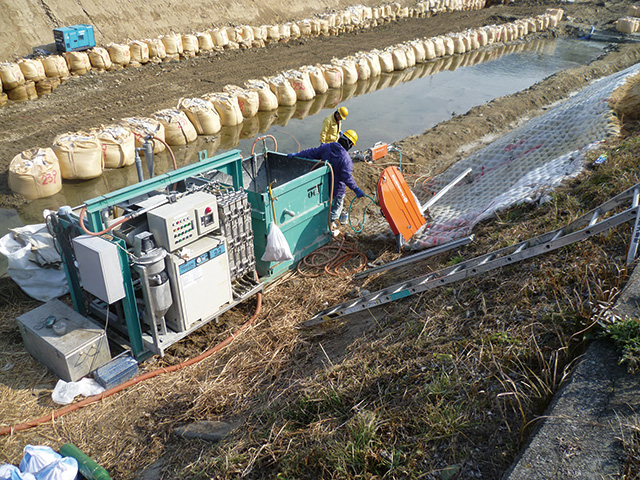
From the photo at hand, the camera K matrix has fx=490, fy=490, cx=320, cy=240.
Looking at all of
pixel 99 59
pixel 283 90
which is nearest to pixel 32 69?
pixel 99 59

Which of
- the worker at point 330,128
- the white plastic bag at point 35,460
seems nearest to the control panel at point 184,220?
the white plastic bag at point 35,460

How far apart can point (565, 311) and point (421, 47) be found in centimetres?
1794

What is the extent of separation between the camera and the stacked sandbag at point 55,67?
14165 mm

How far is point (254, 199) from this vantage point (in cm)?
609

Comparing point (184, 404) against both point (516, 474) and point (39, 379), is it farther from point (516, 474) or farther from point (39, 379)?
point (516, 474)

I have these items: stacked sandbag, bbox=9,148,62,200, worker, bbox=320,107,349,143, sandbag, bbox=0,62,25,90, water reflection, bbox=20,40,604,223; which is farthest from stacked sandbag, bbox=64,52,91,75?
worker, bbox=320,107,349,143

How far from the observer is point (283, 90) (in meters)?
13.5

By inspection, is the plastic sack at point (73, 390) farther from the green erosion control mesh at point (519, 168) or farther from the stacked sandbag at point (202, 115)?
the stacked sandbag at point (202, 115)

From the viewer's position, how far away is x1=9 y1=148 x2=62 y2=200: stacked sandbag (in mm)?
8609

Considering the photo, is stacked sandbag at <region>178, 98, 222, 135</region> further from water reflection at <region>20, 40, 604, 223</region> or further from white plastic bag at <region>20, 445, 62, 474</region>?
white plastic bag at <region>20, 445, 62, 474</region>

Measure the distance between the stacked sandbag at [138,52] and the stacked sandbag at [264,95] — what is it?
17.5 feet

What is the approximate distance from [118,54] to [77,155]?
8.07 meters

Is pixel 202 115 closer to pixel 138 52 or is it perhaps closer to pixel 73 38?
pixel 138 52

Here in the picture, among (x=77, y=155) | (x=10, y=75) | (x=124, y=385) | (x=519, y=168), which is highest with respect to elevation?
→ (x=10, y=75)
